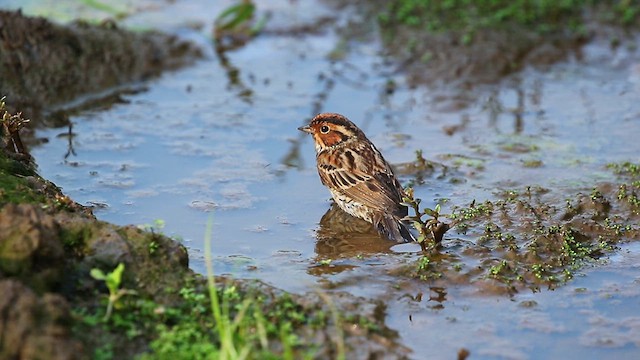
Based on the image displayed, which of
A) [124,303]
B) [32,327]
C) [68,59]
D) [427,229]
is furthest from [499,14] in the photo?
[32,327]

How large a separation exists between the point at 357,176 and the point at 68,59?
461 centimetres

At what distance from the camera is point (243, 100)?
1188 cm

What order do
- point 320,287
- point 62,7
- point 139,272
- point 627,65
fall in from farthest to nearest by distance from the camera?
1. point 62,7
2. point 627,65
3. point 320,287
4. point 139,272

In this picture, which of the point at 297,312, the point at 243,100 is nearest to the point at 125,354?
the point at 297,312

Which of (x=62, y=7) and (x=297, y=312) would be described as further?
(x=62, y=7)

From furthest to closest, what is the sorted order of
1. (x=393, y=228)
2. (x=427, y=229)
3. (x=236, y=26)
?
1. (x=236, y=26)
2. (x=393, y=228)
3. (x=427, y=229)

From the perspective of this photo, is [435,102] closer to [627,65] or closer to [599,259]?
[627,65]

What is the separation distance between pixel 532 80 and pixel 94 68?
5504mm

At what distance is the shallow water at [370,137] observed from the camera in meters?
6.88

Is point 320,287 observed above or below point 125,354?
above

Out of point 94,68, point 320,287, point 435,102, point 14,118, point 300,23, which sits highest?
point 300,23

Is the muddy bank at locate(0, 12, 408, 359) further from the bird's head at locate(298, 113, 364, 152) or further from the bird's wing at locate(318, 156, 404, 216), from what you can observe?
the bird's head at locate(298, 113, 364, 152)

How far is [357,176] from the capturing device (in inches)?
354

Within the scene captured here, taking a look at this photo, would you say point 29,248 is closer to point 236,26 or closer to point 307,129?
point 307,129
